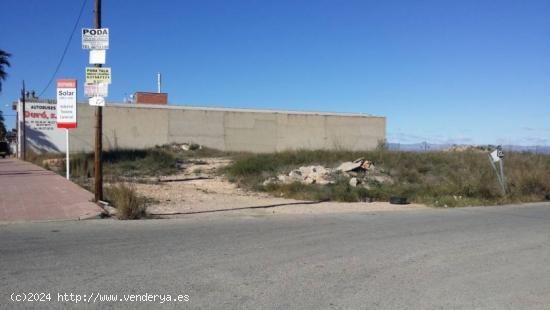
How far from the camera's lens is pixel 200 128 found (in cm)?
5325

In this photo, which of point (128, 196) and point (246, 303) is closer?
point (246, 303)

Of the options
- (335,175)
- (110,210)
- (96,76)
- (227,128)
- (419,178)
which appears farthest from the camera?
(227,128)

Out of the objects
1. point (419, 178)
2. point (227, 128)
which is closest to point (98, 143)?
point (419, 178)

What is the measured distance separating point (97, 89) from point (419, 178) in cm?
1506

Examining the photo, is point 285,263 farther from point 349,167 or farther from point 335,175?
point 349,167


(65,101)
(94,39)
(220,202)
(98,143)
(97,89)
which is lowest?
(220,202)

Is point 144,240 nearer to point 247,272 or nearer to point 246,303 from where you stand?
point 247,272

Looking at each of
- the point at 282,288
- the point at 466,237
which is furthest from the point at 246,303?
the point at 466,237

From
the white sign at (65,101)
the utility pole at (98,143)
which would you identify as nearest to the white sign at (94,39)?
the utility pole at (98,143)

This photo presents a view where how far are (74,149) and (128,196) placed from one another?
38.6 meters

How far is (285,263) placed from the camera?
786 centimetres

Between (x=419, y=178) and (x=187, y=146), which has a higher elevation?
(x=187, y=146)

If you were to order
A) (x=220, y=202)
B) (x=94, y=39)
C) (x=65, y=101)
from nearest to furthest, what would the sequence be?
(x=94, y=39), (x=220, y=202), (x=65, y=101)

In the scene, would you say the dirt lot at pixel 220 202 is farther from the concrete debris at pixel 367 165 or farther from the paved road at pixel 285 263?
the concrete debris at pixel 367 165
